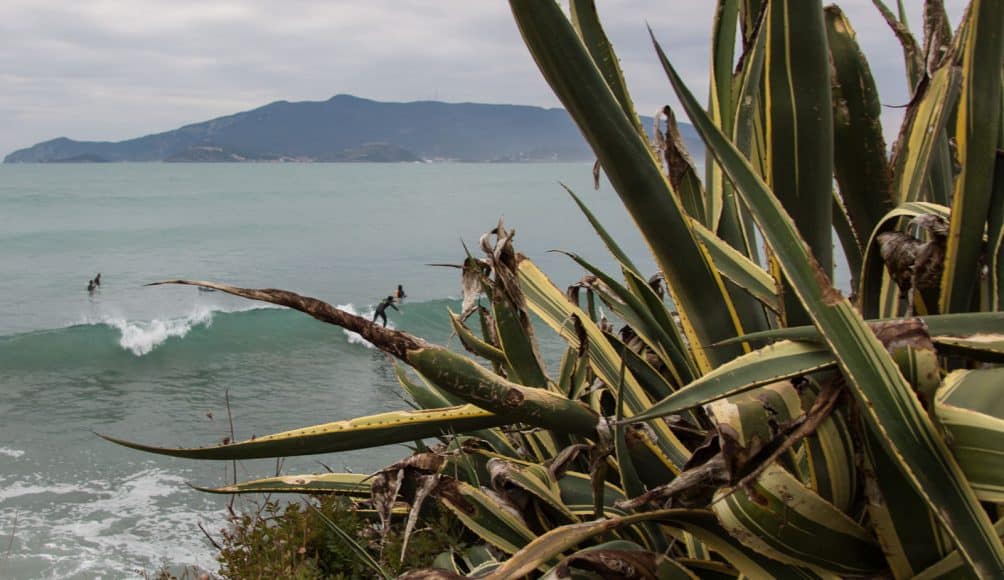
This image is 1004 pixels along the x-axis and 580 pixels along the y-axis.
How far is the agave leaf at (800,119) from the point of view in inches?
46.9

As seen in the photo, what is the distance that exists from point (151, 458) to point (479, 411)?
6.95 metres

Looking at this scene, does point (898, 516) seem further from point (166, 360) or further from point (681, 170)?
point (166, 360)

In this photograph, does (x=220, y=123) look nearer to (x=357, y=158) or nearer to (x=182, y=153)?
(x=182, y=153)

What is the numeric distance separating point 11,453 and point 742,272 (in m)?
8.25

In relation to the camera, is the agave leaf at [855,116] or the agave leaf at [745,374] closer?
the agave leaf at [745,374]

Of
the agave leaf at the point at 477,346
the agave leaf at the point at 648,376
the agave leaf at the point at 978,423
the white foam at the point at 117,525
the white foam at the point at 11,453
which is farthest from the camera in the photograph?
the white foam at the point at 11,453

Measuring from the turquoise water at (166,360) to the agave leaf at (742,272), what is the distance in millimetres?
1431

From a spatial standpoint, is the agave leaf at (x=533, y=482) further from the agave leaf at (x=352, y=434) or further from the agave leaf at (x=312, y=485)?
the agave leaf at (x=312, y=485)

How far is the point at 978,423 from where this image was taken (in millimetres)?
892

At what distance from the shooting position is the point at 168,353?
13.6 m

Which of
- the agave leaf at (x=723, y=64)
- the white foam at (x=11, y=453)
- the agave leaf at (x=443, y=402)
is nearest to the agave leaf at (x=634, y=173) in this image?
the agave leaf at (x=723, y=64)

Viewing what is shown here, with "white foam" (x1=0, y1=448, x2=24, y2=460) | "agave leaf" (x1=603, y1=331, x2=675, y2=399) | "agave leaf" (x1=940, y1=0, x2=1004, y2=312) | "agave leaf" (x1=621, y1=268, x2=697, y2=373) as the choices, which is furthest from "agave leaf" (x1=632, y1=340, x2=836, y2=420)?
"white foam" (x1=0, y1=448, x2=24, y2=460)

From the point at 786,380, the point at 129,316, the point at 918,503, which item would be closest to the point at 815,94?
the point at 786,380

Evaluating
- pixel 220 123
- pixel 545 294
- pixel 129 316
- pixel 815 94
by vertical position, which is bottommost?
pixel 129 316
